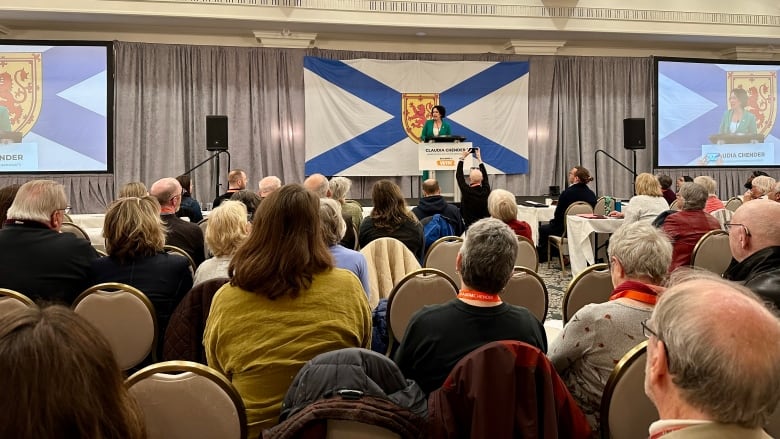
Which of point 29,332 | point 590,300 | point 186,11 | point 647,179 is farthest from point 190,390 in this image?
point 186,11

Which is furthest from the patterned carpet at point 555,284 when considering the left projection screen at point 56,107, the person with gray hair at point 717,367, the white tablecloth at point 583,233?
the left projection screen at point 56,107

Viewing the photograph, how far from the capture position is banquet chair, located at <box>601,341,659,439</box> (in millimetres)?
1914

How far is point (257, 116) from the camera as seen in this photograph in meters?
10.7

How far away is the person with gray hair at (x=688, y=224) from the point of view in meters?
4.94

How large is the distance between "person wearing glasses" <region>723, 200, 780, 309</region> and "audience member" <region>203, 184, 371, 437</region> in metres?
1.74

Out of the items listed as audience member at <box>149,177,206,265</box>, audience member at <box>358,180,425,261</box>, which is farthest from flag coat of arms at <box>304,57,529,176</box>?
audience member at <box>358,180,425,261</box>

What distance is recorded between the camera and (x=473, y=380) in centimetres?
156

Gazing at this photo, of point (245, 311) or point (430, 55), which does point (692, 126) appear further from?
point (245, 311)

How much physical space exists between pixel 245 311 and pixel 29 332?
1.30 m

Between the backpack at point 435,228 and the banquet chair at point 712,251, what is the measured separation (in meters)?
2.01

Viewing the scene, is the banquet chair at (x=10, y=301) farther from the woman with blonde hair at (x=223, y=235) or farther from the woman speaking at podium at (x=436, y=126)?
the woman speaking at podium at (x=436, y=126)

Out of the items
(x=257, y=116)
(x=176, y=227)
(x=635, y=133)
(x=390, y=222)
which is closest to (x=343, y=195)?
(x=390, y=222)

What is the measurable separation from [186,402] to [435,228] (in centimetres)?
407

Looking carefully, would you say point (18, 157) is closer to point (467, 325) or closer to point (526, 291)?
point (526, 291)
